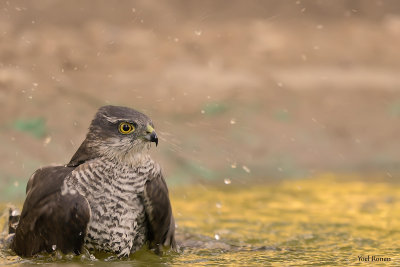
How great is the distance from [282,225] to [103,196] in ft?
8.28

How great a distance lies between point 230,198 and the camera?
9023 mm

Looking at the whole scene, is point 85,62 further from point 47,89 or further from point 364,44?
point 364,44

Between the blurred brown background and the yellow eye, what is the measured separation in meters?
3.56

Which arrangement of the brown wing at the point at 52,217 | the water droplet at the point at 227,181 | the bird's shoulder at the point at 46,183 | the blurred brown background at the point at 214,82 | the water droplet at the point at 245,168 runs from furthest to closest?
the blurred brown background at the point at 214,82 < the water droplet at the point at 245,168 < the water droplet at the point at 227,181 < the bird's shoulder at the point at 46,183 < the brown wing at the point at 52,217

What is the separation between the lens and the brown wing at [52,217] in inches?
216

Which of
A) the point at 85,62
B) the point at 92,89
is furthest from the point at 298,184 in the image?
the point at 85,62

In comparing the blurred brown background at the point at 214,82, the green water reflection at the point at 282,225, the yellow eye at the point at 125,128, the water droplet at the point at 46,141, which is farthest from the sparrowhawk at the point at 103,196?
the water droplet at the point at 46,141

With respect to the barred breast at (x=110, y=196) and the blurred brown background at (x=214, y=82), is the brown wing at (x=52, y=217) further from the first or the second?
the blurred brown background at (x=214, y=82)

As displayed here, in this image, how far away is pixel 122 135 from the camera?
575 cm

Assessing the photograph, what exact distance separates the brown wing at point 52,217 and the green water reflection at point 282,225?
115mm

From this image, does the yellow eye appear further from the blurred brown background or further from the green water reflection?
the blurred brown background

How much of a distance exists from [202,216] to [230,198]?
39.5 inches

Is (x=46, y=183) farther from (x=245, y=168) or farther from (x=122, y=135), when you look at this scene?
(x=245, y=168)

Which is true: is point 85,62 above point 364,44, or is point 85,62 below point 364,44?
below
